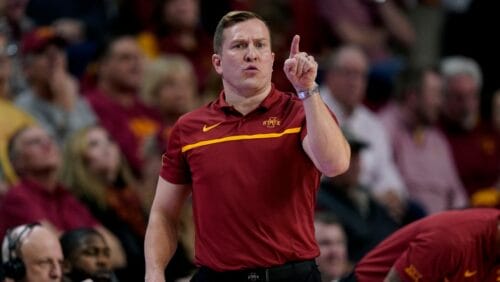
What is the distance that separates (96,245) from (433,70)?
4464mm

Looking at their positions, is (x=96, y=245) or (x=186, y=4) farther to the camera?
(x=186, y=4)

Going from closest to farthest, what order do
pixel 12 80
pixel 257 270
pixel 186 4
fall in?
pixel 257 270
pixel 12 80
pixel 186 4

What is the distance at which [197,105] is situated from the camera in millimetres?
9500

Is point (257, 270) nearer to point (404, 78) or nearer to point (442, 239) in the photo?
point (442, 239)

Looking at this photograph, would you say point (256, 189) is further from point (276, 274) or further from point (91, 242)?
point (91, 242)

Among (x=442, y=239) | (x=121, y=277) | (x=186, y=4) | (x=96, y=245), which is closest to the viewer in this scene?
(x=442, y=239)

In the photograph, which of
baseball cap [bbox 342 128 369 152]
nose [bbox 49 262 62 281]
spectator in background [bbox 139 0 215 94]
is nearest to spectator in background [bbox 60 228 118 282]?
nose [bbox 49 262 62 281]

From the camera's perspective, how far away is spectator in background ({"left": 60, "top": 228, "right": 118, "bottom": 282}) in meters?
6.54

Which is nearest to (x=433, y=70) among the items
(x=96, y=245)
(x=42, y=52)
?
(x=42, y=52)

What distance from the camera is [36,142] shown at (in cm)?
772

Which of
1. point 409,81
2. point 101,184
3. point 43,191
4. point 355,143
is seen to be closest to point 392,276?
point 43,191

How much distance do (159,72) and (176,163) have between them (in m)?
4.25

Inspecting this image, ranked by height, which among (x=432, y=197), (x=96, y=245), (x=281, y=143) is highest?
(x=281, y=143)

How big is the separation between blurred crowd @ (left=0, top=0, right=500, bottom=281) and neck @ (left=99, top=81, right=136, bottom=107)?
12 millimetres
